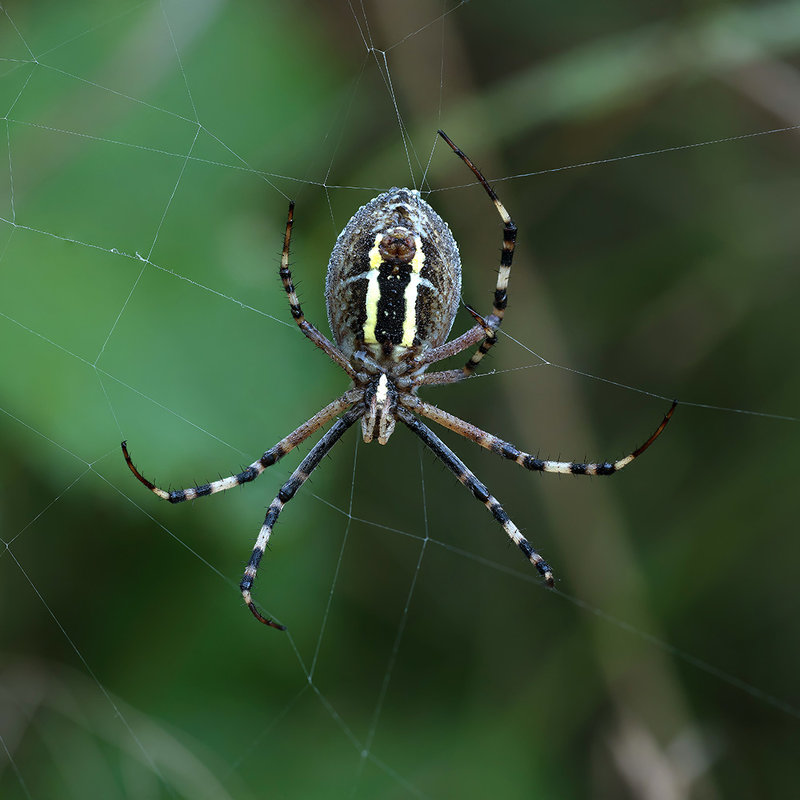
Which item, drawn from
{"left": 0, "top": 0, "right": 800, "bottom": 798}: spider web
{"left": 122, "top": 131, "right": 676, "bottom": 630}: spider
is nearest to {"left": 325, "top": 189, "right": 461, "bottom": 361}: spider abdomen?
{"left": 122, "top": 131, "right": 676, "bottom": 630}: spider

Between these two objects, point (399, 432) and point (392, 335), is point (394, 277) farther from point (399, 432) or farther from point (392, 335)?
point (399, 432)

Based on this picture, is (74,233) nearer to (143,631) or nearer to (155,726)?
(143,631)

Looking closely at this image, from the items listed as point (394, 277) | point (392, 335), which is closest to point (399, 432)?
point (392, 335)

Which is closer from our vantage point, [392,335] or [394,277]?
[394,277]

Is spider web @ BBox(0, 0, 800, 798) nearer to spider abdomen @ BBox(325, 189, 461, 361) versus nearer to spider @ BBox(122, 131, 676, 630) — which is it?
spider @ BBox(122, 131, 676, 630)

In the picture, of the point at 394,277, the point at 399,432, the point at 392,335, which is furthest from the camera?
the point at 399,432

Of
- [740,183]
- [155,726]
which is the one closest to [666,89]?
[740,183]
